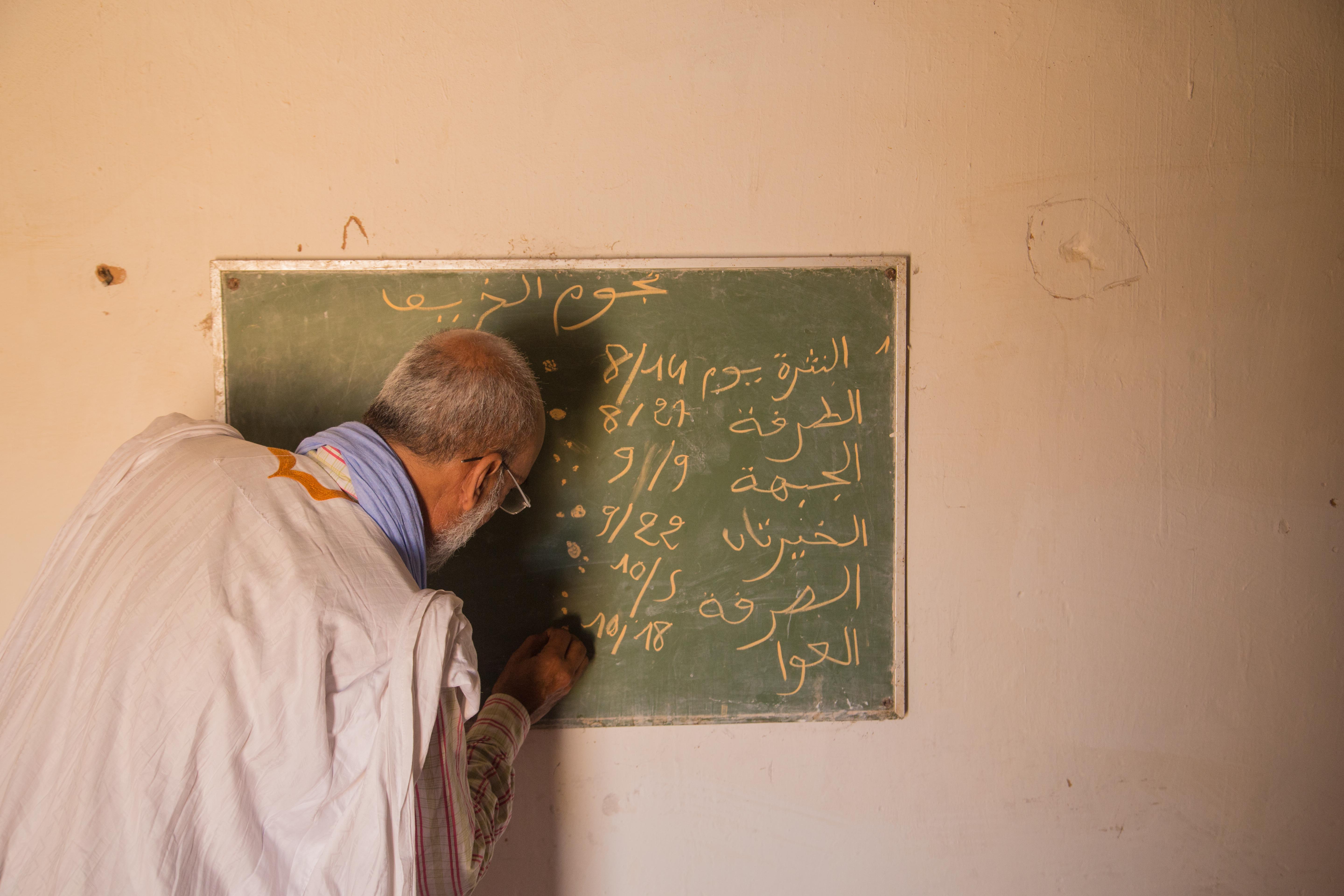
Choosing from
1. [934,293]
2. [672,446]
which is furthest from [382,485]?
[934,293]

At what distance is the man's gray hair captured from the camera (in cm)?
108

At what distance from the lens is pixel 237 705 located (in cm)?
84

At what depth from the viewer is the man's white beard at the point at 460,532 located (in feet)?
3.86

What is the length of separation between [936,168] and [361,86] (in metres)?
1.33

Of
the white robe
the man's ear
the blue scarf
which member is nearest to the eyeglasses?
the man's ear

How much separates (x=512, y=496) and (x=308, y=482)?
0.45 meters

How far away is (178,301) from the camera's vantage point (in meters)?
1.43

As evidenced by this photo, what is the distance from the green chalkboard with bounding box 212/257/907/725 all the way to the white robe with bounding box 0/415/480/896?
57cm

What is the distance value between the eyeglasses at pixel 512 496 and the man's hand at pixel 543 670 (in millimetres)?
308

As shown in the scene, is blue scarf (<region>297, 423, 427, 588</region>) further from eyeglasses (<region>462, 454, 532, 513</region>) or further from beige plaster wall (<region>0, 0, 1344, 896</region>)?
beige plaster wall (<region>0, 0, 1344, 896</region>)

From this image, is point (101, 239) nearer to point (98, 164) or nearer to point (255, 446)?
point (98, 164)

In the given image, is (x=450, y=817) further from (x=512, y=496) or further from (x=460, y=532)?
(x=512, y=496)

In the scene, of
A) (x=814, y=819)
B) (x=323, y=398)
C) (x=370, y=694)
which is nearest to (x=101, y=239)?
(x=323, y=398)

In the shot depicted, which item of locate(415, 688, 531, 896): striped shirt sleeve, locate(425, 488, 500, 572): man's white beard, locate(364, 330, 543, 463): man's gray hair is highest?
locate(364, 330, 543, 463): man's gray hair
